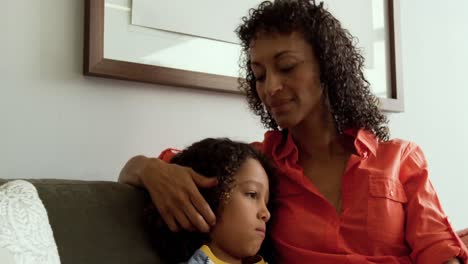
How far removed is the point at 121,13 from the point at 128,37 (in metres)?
0.06

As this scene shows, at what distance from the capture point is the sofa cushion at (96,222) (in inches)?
36.1

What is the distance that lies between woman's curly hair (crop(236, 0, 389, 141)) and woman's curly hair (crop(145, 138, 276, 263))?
0.34 m

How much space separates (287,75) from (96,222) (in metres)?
0.57

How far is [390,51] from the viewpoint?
1957 mm

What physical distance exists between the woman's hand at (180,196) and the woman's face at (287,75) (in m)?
0.30

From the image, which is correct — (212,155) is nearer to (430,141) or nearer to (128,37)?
(128,37)

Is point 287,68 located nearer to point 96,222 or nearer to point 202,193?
point 202,193

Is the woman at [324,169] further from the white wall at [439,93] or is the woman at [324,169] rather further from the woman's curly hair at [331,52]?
the white wall at [439,93]

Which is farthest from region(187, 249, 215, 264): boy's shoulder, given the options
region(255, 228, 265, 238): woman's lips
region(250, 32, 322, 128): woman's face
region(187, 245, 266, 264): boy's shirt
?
region(250, 32, 322, 128): woman's face

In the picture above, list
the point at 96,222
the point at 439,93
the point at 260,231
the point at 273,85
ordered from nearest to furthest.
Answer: the point at 96,222 < the point at 260,231 < the point at 273,85 < the point at 439,93

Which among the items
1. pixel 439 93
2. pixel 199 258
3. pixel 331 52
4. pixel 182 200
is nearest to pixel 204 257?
pixel 199 258

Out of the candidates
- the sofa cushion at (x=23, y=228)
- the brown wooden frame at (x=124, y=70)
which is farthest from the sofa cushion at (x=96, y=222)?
the brown wooden frame at (x=124, y=70)

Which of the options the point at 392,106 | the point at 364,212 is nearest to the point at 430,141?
the point at 392,106

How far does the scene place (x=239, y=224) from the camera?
1045 mm
